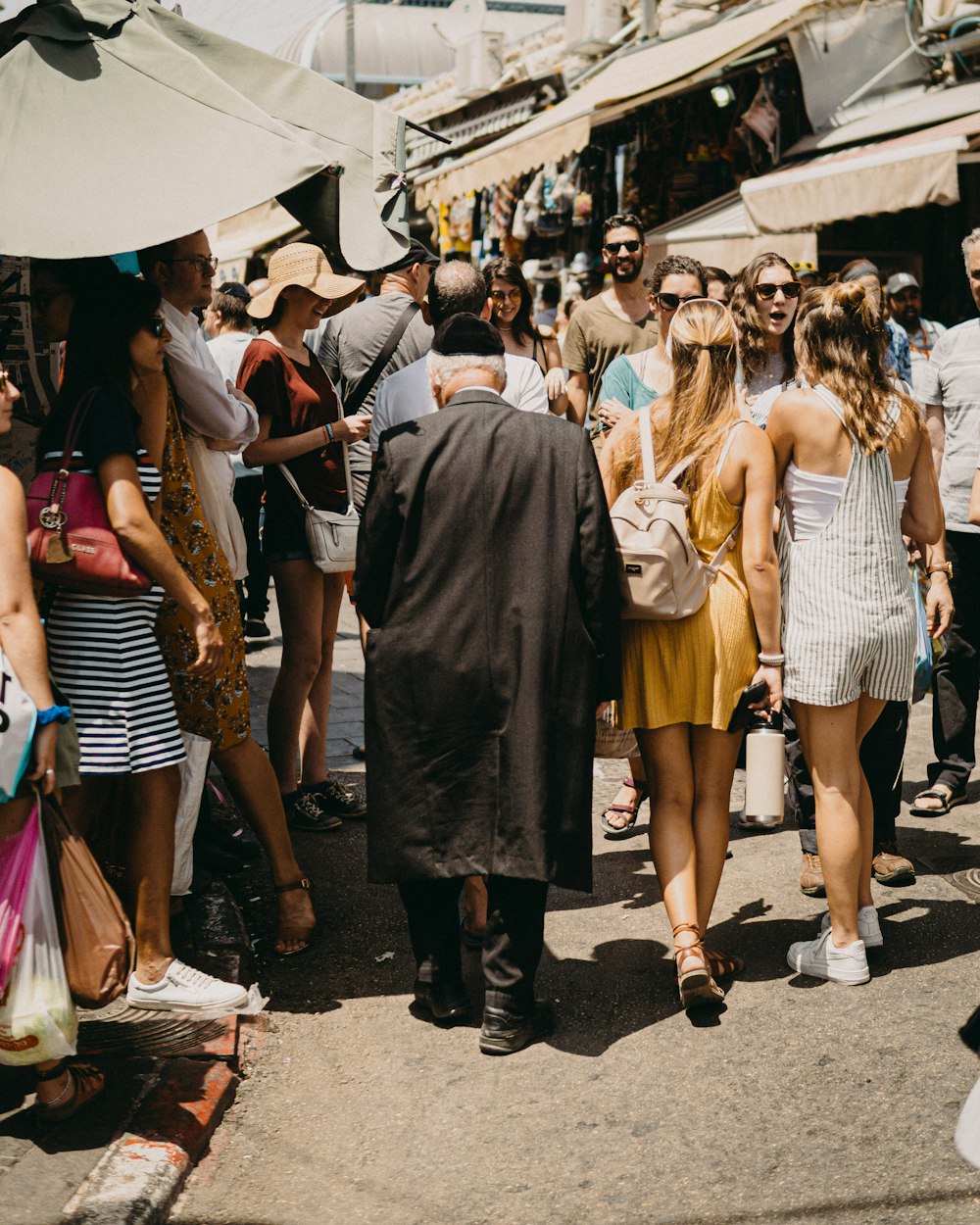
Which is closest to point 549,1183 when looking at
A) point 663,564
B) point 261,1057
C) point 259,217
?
point 261,1057

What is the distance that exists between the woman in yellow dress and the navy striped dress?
1.39m

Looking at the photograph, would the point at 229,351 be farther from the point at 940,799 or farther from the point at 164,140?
the point at 940,799

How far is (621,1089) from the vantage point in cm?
386

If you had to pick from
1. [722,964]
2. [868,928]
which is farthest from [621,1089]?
[868,928]

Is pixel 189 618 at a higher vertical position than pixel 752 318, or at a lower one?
lower

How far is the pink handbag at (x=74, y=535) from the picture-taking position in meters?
3.60

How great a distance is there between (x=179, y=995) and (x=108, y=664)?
3.00ft

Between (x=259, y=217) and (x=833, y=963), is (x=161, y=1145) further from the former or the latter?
(x=259, y=217)

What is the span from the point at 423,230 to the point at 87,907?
18.8 meters

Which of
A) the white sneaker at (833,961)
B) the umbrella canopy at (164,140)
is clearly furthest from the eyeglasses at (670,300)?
the white sneaker at (833,961)

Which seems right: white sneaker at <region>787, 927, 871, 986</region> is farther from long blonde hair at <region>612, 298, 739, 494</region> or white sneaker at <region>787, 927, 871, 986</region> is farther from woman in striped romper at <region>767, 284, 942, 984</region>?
long blonde hair at <region>612, 298, 739, 494</region>

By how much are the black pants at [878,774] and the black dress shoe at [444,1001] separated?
1.33 m

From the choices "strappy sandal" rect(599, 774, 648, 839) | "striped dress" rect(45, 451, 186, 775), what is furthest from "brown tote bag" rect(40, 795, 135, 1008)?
"strappy sandal" rect(599, 774, 648, 839)

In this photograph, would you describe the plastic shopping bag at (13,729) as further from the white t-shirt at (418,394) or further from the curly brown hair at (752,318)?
the curly brown hair at (752,318)
